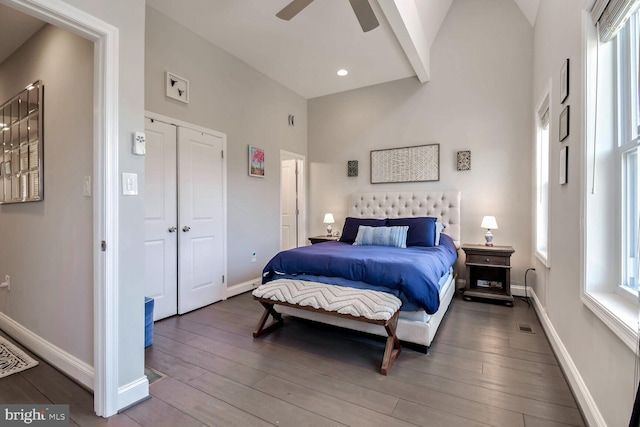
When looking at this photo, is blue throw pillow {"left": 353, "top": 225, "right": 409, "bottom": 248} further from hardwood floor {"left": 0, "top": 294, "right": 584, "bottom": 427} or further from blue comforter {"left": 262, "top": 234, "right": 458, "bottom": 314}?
hardwood floor {"left": 0, "top": 294, "right": 584, "bottom": 427}

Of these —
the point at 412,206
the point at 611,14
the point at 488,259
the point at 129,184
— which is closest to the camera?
the point at 611,14

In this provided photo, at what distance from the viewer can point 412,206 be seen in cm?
449

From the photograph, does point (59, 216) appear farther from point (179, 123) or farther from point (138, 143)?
point (179, 123)

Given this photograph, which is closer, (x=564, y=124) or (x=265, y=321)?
(x=564, y=124)

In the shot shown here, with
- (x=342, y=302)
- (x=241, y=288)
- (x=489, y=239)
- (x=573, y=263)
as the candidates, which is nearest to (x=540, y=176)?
(x=489, y=239)

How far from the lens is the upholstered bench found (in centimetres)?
211

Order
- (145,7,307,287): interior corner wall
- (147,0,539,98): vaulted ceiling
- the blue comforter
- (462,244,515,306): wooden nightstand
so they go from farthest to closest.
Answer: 1. (462,244,515,306): wooden nightstand
2. (145,7,307,287): interior corner wall
3. (147,0,539,98): vaulted ceiling
4. the blue comforter

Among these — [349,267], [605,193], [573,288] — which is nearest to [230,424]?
[349,267]

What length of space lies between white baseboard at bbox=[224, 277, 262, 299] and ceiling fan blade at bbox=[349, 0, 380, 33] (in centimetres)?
331

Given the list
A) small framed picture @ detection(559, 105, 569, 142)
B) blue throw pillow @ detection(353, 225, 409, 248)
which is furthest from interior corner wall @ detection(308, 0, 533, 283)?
small framed picture @ detection(559, 105, 569, 142)

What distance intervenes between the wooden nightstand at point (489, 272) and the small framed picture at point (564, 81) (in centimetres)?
193

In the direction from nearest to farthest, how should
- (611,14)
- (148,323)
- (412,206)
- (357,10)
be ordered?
1. (611,14)
2. (357,10)
3. (148,323)
4. (412,206)

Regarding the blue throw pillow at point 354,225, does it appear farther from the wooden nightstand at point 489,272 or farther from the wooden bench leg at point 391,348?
the wooden bench leg at point 391,348

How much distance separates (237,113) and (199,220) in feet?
5.04
